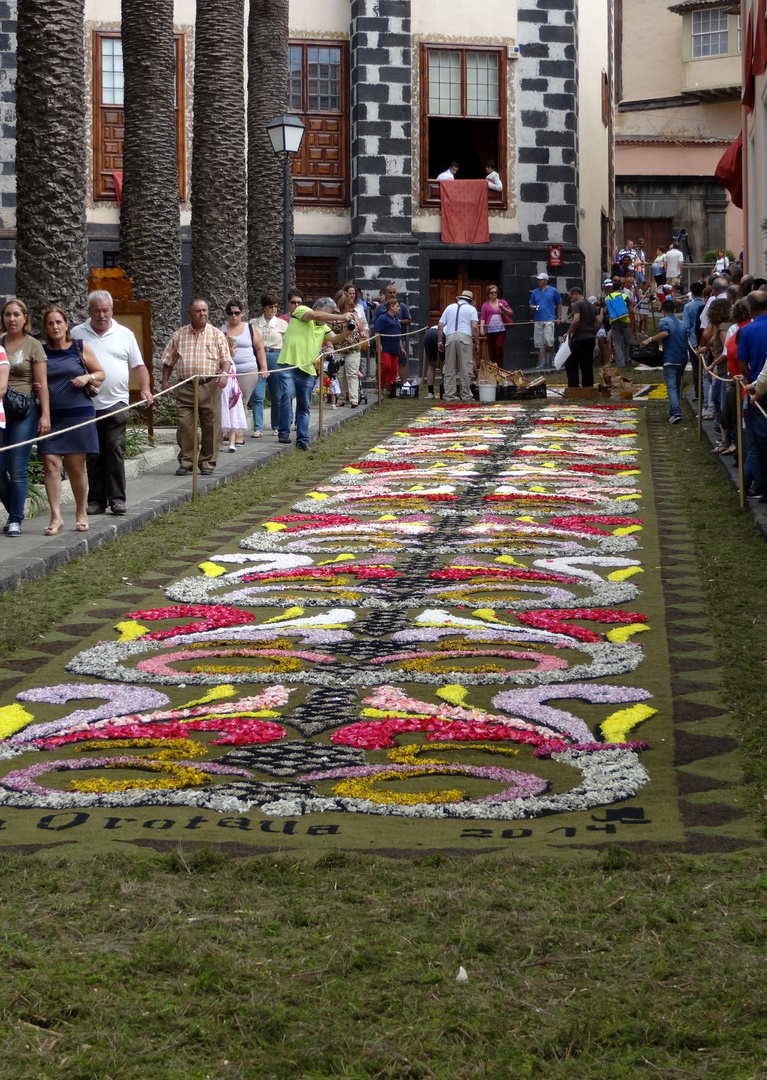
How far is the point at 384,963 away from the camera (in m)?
4.09

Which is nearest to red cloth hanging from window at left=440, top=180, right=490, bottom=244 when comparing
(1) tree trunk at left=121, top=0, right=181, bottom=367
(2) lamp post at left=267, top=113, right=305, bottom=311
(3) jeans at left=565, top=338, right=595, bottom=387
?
(3) jeans at left=565, top=338, right=595, bottom=387

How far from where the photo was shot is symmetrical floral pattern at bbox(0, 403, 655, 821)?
18.6ft

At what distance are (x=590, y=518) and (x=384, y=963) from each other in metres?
8.52

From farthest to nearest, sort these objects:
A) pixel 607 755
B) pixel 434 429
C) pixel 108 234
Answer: pixel 108 234, pixel 434 429, pixel 607 755

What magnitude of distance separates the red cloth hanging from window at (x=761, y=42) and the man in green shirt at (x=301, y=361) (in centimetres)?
589

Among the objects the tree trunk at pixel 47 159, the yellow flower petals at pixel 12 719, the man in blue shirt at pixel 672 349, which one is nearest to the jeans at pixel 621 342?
A: the man in blue shirt at pixel 672 349

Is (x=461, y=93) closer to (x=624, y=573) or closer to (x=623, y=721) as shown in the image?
(x=624, y=573)

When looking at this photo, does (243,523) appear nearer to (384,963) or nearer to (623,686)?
(623,686)

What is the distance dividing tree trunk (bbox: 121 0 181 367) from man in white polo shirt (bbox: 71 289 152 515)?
515 cm

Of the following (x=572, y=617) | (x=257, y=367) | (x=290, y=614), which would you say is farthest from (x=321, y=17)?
(x=572, y=617)

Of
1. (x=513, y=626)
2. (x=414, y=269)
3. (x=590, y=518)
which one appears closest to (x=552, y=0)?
(x=414, y=269)

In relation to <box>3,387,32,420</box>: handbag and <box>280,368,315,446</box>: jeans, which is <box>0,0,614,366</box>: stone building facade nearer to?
<box>280,368,315,446</box>: jeans

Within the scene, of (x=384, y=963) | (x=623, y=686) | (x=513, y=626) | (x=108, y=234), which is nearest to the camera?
(x=384, y=963)

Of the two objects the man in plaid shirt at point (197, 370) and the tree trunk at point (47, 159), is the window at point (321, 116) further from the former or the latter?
the tree trunk at point (47, 159)
